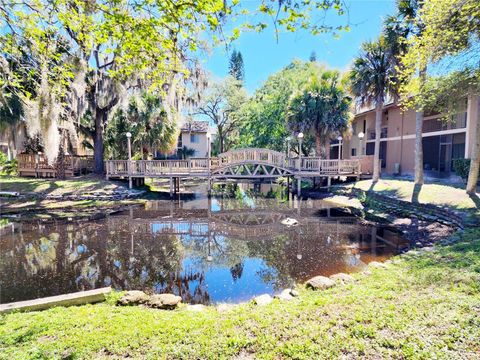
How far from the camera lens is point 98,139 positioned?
58.5ft

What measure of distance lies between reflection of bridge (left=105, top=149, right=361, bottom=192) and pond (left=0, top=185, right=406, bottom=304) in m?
5.58

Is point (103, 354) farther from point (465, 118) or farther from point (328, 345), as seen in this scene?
point (465, 118)

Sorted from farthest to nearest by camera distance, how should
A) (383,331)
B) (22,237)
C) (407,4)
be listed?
(407,4) → (22,237) → (383,331)

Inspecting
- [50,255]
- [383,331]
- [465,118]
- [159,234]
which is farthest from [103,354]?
[465,118]

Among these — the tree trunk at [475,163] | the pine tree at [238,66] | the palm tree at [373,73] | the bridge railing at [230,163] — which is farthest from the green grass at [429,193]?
the pine tree at [238,66]

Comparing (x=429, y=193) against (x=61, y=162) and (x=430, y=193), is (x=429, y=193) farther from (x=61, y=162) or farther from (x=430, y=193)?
(x=61, y=162)

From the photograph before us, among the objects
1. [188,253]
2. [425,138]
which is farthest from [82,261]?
[425,138]

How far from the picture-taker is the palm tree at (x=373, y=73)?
14914 millimetres

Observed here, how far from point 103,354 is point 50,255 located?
18.7ft

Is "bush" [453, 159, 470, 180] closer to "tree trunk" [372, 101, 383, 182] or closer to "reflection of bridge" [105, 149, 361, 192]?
"tree trunk" [372, 101, 383, 182]

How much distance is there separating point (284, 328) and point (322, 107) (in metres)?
17.2

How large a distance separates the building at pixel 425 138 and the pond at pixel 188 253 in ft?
30.2

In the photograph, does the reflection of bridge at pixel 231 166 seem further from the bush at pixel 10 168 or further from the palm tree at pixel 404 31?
the bush at pixel 10 168

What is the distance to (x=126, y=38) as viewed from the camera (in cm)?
416
